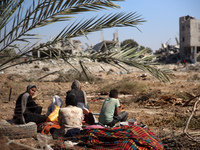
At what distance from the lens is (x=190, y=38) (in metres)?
34.1

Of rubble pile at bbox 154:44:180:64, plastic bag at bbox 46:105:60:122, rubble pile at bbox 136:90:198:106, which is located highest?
rubble pile at bbox 154:44:180:64

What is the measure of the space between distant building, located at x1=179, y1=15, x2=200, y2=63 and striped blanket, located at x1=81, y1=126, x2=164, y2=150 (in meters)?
31.3

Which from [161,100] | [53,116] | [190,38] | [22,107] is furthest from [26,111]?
[190,38]

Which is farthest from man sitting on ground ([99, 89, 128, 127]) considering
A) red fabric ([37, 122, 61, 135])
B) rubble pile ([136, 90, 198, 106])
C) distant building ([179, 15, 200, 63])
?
distant building ([179, 15, 200, 63])

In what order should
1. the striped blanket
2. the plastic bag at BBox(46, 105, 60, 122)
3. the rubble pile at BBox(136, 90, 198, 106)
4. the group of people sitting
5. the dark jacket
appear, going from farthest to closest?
the rubble pile at BBox(136, 90, 198, 106) < the plastic bag at BBox(46, 105, 60, 122) < the dark jacket < the group of people sitting < the striped blanket

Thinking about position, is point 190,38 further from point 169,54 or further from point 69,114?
point 69,114

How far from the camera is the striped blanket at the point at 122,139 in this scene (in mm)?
3283

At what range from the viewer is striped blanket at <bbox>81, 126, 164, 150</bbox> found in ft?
10.8

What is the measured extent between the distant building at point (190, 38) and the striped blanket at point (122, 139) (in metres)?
31.3

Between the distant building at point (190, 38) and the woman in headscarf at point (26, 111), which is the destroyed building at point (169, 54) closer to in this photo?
the distant building at point (190, 38)

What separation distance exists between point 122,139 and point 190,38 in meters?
33.4

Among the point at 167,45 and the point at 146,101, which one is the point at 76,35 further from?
the point at 167,45

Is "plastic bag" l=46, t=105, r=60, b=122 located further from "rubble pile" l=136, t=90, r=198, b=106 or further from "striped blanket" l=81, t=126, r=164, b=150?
"rubble pile" l=136, t=90, r=198, b=106

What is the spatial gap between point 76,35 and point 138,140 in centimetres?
177
